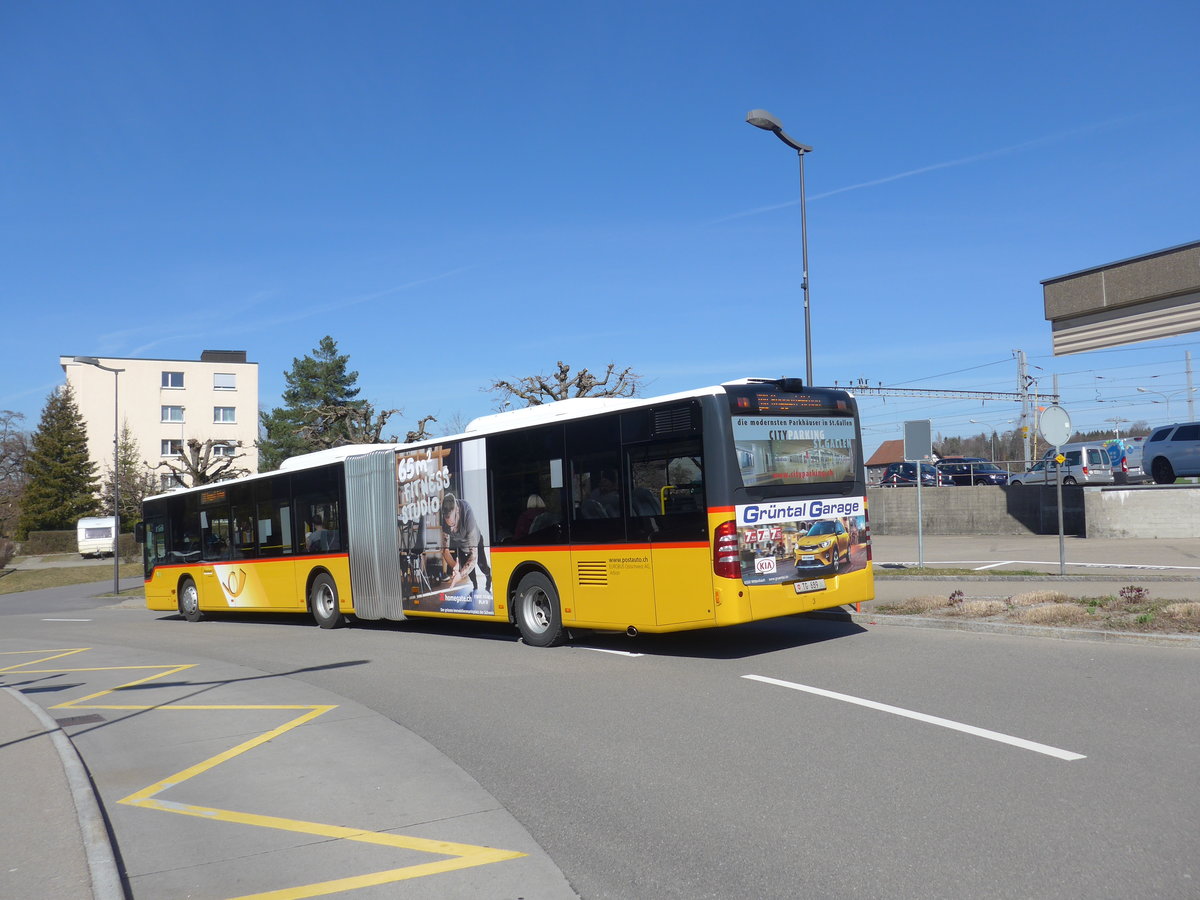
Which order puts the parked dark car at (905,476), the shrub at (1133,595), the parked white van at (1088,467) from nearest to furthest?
the shrub at (1133,595) < the parked white van at (1088,467) < the parked dark car at (905,476)

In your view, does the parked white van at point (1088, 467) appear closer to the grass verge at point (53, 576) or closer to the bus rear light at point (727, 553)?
the bus rear light at point (727, 553)

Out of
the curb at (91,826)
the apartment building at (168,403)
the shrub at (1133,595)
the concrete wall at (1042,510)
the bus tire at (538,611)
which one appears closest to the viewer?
the curb at (91,826)

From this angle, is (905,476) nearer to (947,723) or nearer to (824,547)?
(824,547)

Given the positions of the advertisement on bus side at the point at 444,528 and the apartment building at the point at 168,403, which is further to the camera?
the apartment building at the point at 168,403

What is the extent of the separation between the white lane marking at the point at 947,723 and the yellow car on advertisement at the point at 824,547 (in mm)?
2198

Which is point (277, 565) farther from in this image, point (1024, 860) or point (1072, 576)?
A: point (1024, 860)

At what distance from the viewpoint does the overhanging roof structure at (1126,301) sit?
64.7 feet

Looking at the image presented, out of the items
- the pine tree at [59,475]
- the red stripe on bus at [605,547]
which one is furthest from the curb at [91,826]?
the pine tree at [59,475]

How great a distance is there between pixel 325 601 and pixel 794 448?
1041 centimetres

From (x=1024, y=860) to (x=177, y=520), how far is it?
22.3 meters

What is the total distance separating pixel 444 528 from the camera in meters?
15.5

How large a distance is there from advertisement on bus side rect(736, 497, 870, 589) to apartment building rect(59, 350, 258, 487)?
234 ft

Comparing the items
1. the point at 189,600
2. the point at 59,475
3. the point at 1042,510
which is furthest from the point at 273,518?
the point at 59,475

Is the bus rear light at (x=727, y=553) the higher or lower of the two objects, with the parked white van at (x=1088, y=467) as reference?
lower
